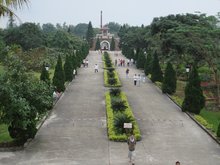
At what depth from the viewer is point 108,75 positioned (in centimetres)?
4494

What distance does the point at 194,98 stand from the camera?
2622 cm

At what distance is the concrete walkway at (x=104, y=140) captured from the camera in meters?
16.6

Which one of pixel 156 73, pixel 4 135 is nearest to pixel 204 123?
pixel 4 135

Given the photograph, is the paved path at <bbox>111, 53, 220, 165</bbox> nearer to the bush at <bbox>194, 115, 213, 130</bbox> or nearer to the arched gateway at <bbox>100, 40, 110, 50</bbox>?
the bush at <bbox>194, 115, 213, 130</bbox>

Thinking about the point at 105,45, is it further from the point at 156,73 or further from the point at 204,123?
the point at 204,123

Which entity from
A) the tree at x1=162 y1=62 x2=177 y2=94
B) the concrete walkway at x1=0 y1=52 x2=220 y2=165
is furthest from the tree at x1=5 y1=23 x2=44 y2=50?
the concrete walkway at x1=0 y1=52 x2=220 y2=165

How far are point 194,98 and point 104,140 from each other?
8.84 metres

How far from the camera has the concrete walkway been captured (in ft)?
54.5

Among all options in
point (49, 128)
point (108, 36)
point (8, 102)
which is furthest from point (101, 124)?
point (108, 36)

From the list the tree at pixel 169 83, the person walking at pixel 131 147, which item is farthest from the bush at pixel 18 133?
the tree at pixel 169 83

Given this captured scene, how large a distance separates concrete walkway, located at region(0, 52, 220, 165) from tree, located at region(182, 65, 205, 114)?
2.47 ft

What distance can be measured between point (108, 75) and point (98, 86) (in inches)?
261

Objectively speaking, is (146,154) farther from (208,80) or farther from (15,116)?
(208,80)

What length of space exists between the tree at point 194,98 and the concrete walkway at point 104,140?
0.75m
